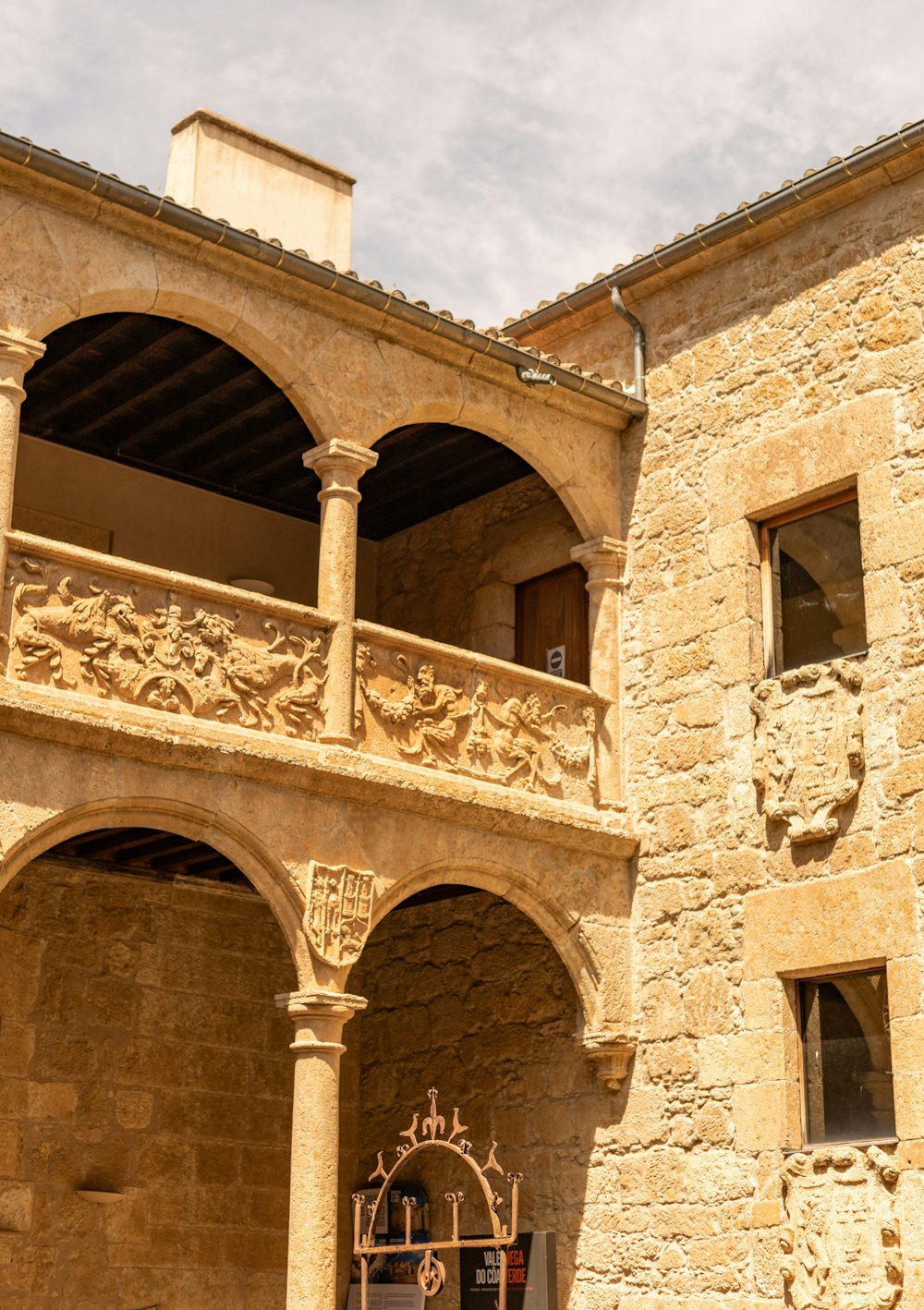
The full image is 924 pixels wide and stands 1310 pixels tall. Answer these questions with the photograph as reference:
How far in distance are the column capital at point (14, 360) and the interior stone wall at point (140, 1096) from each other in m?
3.04

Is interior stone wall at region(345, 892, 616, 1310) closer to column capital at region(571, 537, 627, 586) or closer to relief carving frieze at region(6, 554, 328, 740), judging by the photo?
column capital at region(571, 537, 627, 586)

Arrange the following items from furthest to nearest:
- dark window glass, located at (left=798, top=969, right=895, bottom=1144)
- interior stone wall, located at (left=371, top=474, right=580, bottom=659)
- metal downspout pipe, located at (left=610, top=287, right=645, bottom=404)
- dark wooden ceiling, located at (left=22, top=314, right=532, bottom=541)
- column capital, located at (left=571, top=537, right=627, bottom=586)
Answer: interior stone wall, located at (left=371, top=474, right=580, bottom=659), metal downspout pipe, located at (left=610, top=287, right=645, bottom=404), column capital, located at (left=571, top=537, right=627, bottom=586), dark wooden ceiling, located at (left=22, top=314, right=532, bottom=541), dark window glass, located at (left=798, top=969, right=895, bottom=1144)

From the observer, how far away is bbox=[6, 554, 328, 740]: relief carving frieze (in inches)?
313

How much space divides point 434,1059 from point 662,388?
415 cm

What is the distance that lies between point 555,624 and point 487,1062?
103 inches

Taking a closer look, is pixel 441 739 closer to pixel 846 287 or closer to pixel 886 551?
pixel 886 551

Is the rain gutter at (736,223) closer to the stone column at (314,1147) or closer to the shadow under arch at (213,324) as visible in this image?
the shadow under arch at (213,324)

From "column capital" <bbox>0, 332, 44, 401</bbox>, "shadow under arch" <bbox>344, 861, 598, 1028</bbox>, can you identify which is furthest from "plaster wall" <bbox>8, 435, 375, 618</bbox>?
"shadow under arch" <bbox>344, 861, 598, 1028</bbox>

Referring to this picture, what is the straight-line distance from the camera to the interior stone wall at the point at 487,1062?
9.55 metres

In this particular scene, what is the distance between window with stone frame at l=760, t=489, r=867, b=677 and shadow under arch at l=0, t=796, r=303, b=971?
111 inches

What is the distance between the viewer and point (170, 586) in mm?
8398

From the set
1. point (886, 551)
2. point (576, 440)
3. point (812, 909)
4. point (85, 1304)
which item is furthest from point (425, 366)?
point (85, 1304)

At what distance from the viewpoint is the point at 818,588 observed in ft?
30.5

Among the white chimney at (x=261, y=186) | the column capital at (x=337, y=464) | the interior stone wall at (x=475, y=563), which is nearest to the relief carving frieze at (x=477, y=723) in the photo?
the column capital at (x=337, y=464)
